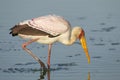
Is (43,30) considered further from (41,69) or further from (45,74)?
(45,74)

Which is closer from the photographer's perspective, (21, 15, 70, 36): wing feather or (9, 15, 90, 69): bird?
(9, 15, 90, 69): bird

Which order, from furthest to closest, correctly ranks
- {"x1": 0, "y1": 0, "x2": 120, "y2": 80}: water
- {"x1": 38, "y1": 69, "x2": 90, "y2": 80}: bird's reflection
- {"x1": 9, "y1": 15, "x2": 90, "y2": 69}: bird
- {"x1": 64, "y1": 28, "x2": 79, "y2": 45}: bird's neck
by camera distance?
1. {"x1": 64, "y1": 28, "x2": 79, "y2": 45}: bird's neck
2. {"x1": 9, "y1": 15, "x2": 90, "y2": 69}: bird
3. {"x1": 0, "y1": 0, "x2": 120, "y2": 80}: water
4. {"x1": 38, "y1": 69, "x2": 90, "y2": 80}: bird's reflection

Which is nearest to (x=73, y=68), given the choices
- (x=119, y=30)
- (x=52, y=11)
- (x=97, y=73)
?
(x=97, y=73)

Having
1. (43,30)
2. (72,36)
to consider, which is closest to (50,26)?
(43,30)

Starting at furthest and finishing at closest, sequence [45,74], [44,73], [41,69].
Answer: [41,69], [44,73], [45,74]

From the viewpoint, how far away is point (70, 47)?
40.5 feet

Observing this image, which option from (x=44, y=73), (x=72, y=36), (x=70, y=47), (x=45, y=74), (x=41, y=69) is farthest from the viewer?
(x=70, y=47)

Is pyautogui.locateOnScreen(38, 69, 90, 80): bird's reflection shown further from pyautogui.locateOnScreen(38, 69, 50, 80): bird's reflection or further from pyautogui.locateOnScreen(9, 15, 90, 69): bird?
pyautogui.locateOnScreen(9, 15, 90, 69): bird

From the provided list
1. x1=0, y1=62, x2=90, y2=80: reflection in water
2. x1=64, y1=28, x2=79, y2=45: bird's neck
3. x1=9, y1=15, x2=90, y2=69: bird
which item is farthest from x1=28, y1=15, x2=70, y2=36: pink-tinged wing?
x1=0, y1=62, x2=90, y2=80: reflection in water

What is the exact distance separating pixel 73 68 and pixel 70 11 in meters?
6.14

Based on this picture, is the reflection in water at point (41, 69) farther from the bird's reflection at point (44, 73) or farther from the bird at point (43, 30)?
the bird at point (43, 30)

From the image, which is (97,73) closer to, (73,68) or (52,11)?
(73,68)

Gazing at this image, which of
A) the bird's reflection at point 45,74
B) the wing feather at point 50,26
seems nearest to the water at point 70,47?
the bird's reflection at point 45,74

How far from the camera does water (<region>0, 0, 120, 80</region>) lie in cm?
1013
